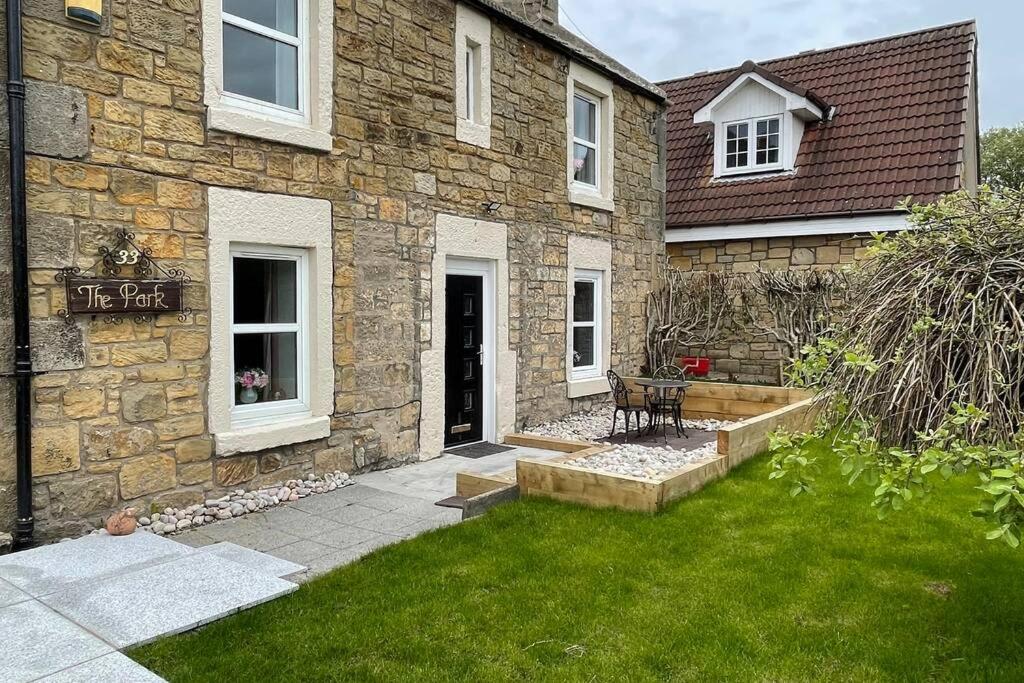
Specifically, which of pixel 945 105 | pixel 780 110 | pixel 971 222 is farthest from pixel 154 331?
pixel 945 105

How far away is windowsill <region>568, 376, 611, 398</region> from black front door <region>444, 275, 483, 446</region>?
1779 mm

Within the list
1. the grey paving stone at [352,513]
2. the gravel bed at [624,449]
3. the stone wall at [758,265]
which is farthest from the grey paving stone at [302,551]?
the stone wall at [758,265]

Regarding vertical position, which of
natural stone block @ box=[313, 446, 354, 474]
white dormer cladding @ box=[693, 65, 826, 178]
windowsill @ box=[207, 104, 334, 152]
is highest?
white dormer cladding @ box=[693, 65, 826, 178]

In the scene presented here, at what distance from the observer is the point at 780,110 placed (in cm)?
1362

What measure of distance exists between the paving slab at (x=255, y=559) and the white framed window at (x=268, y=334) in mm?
1461

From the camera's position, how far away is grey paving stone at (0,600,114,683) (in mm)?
3275

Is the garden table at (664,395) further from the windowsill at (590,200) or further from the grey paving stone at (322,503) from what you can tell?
the grey paving stone at (322,503)

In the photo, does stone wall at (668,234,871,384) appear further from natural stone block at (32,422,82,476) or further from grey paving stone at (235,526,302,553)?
natural stone block at (32,422,82,476)

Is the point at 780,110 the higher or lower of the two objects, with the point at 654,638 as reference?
higher

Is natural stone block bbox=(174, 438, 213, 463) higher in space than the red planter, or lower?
lower

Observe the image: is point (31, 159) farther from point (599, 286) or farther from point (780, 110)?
point (780, 110)

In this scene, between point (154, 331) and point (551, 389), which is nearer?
point (154, 331)

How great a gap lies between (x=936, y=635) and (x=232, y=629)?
11.9 feet

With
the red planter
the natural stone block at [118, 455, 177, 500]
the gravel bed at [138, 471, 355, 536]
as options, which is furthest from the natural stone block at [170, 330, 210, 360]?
the red planter
